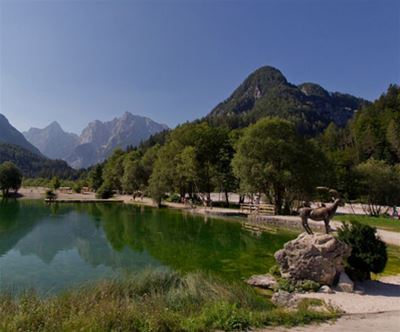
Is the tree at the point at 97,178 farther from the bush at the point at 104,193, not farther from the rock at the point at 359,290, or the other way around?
the rock at the point at 359,290

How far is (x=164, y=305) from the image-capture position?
8328 millimetres

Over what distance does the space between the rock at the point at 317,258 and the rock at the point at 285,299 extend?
1.35 metres

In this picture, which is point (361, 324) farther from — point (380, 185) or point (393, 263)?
point (380, 185)

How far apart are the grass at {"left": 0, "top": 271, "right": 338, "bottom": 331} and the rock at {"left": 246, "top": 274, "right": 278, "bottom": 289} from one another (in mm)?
2011

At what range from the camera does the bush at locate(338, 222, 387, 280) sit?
1173cm

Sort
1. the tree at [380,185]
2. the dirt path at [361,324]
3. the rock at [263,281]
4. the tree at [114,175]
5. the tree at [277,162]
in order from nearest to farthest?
1. the dirt path at [361,324]
2. the rock at [263,281]
3. the tree at [277,162]
4. the tree at [380,185]
5. the tree at [114,175]

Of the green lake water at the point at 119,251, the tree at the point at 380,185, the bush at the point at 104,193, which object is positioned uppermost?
the tree at the point at 380,185

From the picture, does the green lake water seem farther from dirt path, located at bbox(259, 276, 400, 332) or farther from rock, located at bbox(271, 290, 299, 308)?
dirt path, located at bbox(259, 276, 400, 332)

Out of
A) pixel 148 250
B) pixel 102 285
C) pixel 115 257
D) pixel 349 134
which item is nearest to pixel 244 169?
pixel 148 250

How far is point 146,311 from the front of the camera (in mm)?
7199

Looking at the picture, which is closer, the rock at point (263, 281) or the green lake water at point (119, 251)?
the rock at point (263, 281)

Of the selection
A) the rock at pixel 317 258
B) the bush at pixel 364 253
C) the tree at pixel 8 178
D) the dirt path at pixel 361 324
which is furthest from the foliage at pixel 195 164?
the tree at pixel 8 178

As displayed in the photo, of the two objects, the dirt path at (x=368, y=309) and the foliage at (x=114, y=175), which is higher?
the foliage at (x=114, y=175)

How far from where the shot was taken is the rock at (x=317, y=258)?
36.8 ft
